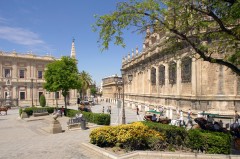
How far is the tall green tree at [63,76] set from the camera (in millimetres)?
28703

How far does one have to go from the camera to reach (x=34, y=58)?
57562 millimetres

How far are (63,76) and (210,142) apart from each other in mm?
23133

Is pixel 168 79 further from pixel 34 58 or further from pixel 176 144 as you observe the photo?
pixel 34 58

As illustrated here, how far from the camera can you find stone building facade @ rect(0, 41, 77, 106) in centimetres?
5331

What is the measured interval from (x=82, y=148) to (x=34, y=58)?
171 ft

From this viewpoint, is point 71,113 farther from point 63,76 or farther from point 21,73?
point 21,73

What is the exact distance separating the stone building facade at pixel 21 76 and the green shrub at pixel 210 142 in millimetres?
48638

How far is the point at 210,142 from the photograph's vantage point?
357 inches

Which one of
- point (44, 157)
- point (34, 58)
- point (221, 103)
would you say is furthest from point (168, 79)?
point (34, 58)

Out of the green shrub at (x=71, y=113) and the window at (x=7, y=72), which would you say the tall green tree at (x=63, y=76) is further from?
the window at (x=7, y=72)

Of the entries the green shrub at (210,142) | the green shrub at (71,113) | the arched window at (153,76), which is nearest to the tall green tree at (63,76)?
the green shrub at (71,113)

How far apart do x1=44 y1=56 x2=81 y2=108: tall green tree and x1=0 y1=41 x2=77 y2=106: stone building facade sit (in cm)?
2587

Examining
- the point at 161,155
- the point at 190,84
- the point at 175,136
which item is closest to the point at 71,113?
the point at 190,84

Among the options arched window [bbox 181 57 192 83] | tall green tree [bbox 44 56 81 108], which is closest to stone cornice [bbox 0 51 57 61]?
tall green tree [bbox 44 56 81 108]
